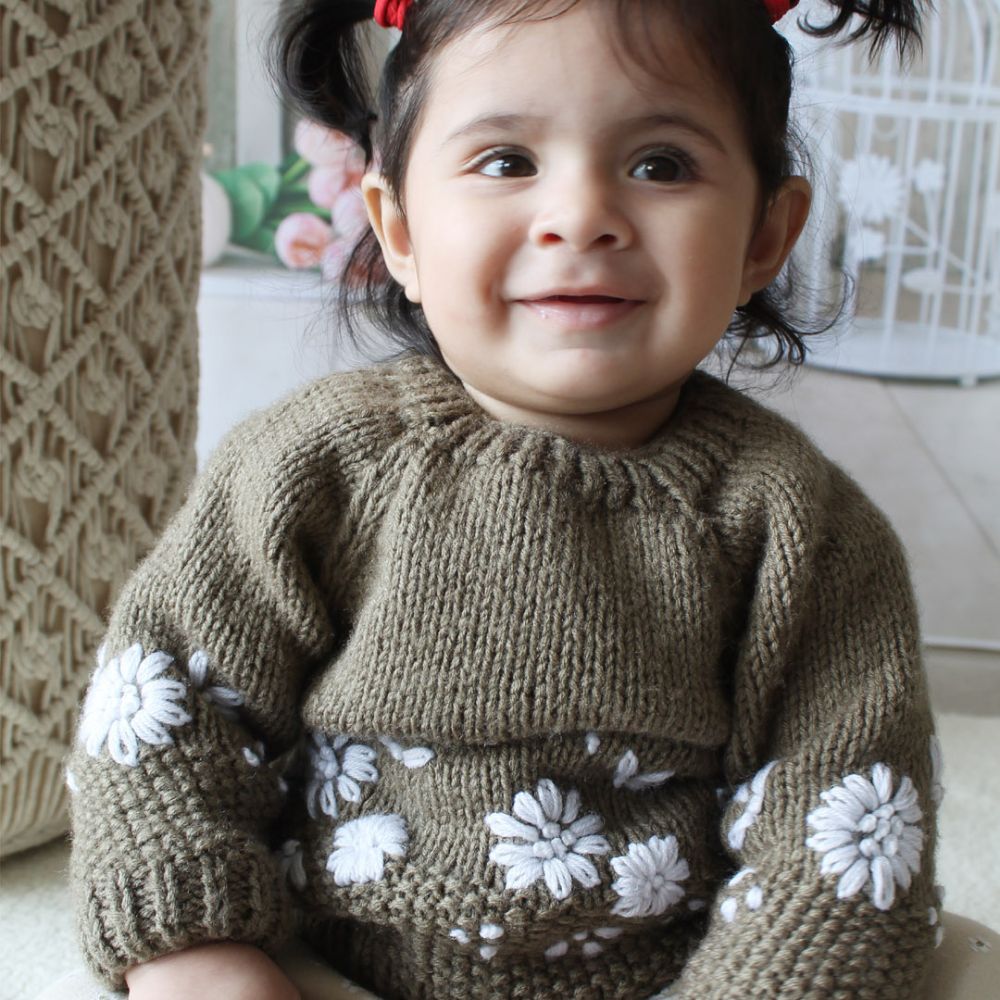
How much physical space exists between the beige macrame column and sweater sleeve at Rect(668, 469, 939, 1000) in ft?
1.79

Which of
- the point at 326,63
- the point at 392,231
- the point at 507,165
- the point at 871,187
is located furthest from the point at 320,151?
the point at 507,165

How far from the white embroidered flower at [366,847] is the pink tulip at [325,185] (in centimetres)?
112

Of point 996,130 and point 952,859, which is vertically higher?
point 996,130

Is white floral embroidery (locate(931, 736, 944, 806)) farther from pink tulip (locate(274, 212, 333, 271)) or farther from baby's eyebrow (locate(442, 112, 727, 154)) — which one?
pink tulip (locate(274, 212, 333, 271))

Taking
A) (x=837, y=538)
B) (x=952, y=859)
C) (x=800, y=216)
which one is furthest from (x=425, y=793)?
(x=952, y=859)

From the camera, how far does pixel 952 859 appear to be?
4.21 feet

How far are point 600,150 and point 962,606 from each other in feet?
4.05

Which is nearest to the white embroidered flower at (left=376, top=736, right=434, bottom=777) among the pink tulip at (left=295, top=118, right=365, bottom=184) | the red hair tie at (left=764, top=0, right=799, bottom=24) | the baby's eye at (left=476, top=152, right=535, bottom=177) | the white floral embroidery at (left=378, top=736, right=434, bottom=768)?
the white floral embroidery at (left=378, top=736, right=434, bottom=768)

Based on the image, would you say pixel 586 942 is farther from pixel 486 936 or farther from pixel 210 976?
pixel 210 976

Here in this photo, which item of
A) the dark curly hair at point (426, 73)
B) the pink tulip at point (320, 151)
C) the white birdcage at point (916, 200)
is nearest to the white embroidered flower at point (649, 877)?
the dark curly hair at point (426, 73)

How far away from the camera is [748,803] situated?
0.78 m

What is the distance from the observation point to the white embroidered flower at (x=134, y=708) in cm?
75

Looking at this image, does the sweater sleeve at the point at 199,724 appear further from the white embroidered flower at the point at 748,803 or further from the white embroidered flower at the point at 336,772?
the white embroidered flower at the point at 748,803

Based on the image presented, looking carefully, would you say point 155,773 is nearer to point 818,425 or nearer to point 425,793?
point 425,793
